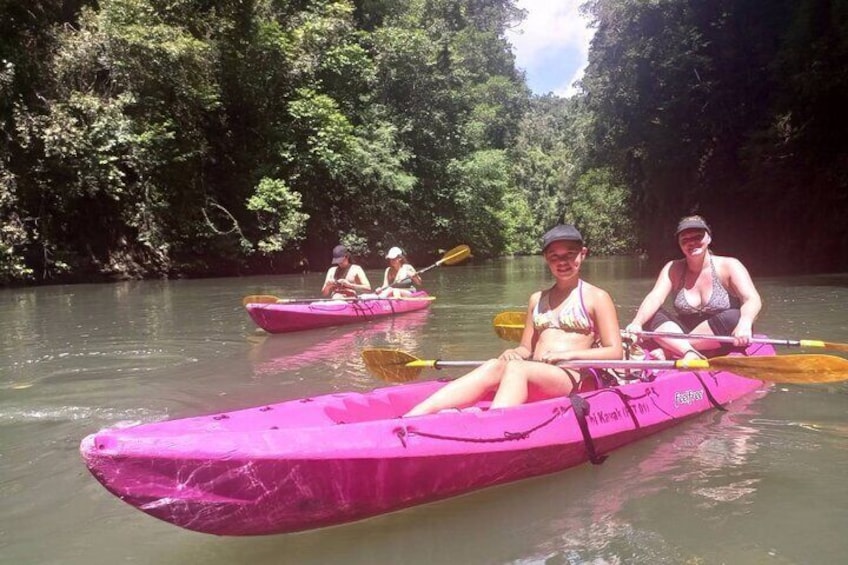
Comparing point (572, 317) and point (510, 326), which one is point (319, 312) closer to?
point (510, 326)

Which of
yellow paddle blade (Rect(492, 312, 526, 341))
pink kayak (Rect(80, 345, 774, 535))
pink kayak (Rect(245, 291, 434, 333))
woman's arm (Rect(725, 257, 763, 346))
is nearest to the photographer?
pink kayak (Rect(80, 345, 774, 535))

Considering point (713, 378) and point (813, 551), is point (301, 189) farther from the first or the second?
point (813, 551)

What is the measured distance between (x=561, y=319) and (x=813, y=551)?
1.77 metres

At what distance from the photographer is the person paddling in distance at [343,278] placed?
10.0 meters

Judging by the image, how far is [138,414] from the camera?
5.03 m

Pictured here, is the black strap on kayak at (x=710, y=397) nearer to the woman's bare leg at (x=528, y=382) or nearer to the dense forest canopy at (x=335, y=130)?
the woman's bare leg at (x=528, y=382)

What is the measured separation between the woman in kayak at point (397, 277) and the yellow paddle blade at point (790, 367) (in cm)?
682

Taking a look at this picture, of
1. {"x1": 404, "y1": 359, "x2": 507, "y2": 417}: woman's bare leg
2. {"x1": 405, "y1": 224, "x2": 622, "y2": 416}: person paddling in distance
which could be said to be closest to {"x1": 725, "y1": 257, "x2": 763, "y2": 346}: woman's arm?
{"x1": 405, "y1": 224, "x2": 622, "y2": 416}: person paddling in distance

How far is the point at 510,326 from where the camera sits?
20.4 feet

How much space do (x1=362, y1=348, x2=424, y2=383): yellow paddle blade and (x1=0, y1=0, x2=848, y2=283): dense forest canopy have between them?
15.1 meters

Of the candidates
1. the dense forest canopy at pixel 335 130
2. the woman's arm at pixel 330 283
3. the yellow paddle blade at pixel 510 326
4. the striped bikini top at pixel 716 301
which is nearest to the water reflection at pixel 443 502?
the striped bikini top at pixel 716 301

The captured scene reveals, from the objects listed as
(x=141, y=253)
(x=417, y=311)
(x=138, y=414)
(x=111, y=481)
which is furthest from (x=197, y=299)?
(x=111, y=481)

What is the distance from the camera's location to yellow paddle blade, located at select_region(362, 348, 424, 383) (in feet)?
16.5

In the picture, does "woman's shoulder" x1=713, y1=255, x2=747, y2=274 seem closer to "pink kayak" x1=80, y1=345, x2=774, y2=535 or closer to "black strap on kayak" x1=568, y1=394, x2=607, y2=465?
"pink kayak" x1=80, y1=345, x2=774, y2=535
